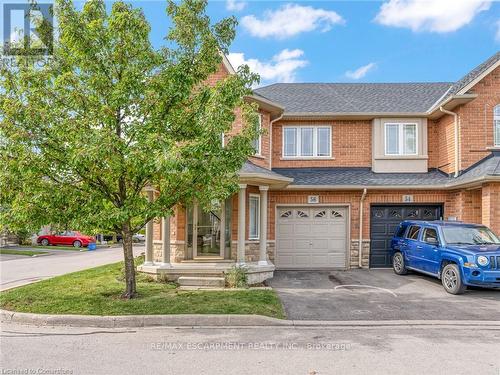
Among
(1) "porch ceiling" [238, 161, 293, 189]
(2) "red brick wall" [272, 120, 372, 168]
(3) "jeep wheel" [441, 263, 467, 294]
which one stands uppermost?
(2) "red brick wall" [272, 120, 372, 168]

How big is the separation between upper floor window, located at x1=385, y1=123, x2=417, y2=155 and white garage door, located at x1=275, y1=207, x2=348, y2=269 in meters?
3.11

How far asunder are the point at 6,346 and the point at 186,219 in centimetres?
656

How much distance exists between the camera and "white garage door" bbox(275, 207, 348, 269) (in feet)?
45.5

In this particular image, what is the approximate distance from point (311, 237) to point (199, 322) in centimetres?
768

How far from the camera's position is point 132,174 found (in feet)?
24.9

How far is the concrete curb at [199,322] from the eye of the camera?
6.97 m

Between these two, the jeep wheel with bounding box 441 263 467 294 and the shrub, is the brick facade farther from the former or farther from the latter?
the jeep wheel with bounding box 441 263 467 294

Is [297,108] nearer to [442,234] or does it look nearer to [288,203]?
[288,203]

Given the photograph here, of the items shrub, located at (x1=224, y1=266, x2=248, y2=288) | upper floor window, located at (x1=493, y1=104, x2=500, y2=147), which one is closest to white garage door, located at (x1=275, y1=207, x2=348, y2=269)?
shrub, located at (x1=224, y1=266, x2=248, y2=288)

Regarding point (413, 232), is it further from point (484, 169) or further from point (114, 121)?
point (114, 121)

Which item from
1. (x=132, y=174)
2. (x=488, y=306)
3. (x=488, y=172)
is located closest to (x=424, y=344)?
(x=488, y=306)

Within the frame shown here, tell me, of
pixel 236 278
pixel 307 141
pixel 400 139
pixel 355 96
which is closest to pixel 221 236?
pixel 236 278

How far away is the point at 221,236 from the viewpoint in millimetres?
11969

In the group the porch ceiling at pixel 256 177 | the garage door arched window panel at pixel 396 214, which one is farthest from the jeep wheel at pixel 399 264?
the porch ceiling at pixel 256 177
